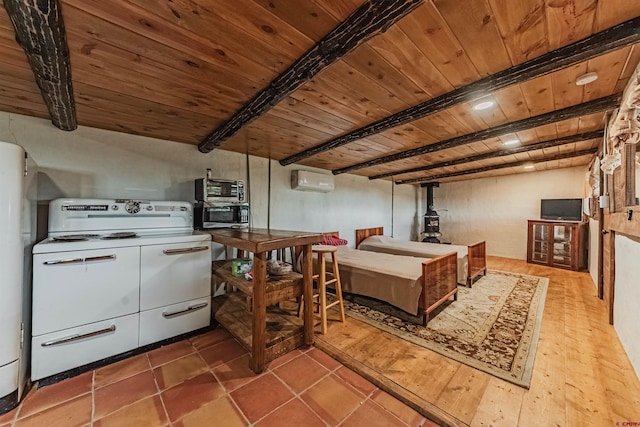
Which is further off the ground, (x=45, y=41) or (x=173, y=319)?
A: (x=45, y=41)

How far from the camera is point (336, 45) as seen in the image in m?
1.28

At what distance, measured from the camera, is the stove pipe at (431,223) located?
6941 millimetres

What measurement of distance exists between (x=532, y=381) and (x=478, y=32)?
2331 millimetres

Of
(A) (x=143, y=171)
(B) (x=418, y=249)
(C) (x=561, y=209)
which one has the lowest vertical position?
(B) (x=418, y=249)

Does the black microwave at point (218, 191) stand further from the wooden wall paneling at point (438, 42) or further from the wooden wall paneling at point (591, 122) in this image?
the wooden wall paneling at point (591, 122)

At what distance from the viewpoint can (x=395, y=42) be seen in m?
1.32

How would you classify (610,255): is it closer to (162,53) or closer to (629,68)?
(629,68)

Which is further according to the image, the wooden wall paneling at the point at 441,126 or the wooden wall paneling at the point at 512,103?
the wooden wall paneling at the point at 441,126

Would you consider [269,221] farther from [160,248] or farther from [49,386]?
[49,386]

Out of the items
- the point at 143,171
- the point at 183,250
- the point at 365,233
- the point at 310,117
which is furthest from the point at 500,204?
the point at 143,171

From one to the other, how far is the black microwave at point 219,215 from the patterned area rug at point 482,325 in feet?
5.79

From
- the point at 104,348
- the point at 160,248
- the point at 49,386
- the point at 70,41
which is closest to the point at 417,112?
the point at 70,41

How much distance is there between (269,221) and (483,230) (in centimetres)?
600

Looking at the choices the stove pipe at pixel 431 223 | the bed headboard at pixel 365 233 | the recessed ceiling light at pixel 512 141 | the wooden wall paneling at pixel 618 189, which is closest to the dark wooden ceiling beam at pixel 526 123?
the wooden wall paneling at pixel 618 189
